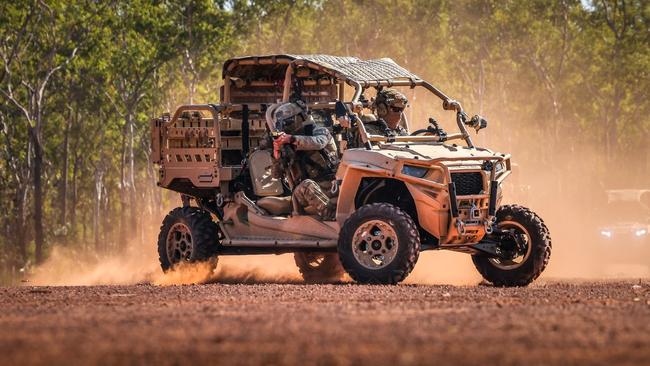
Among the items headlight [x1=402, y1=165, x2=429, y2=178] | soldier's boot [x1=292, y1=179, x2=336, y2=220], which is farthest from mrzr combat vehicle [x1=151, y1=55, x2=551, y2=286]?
soldier's boot [x1=292, y1=179, x2=336, y2=220]

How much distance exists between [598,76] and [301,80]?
5133cm

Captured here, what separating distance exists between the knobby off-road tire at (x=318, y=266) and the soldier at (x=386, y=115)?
2743 mm

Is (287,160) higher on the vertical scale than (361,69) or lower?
lower

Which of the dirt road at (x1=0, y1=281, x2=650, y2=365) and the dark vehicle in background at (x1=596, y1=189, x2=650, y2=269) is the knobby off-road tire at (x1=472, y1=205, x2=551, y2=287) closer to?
the dirt road at (x1=0, y1=281, x2=650, y2=365)

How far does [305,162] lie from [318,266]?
291cm

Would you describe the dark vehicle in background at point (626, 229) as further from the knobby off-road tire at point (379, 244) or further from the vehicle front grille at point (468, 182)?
the knobby off-road tire at point (379, 244)

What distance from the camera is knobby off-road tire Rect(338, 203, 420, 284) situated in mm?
16500

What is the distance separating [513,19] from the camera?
70.1 m

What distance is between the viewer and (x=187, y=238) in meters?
19.6

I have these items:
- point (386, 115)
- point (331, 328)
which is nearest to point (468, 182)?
point (386, 115)

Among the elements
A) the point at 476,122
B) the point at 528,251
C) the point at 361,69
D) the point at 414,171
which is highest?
the point at 361,69

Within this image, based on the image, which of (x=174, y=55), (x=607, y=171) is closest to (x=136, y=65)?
(x=174, y=55)

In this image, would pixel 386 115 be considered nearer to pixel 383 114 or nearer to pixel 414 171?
pixel 383 114

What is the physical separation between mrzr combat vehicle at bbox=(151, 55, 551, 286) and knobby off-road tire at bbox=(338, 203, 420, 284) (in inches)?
0.4
